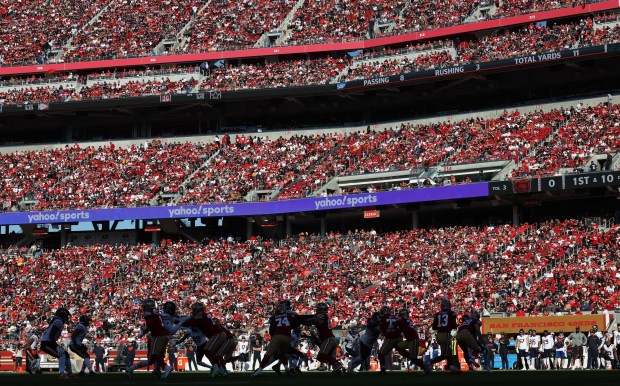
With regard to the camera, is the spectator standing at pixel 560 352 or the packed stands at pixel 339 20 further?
the packed stands at pixel 339 20

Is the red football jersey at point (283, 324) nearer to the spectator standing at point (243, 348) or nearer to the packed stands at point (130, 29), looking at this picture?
the spectator standing at point (243, 348)

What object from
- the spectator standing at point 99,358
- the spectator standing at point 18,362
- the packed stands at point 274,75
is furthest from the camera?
the packed stands at point 274,75

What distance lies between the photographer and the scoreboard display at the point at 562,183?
48.8 metres

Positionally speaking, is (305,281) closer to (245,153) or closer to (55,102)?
(245,153)

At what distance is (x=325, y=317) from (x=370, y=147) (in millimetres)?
33247

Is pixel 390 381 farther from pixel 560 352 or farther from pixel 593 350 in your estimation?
pixel 560 352

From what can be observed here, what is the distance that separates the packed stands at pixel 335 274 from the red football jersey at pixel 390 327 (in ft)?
55.4

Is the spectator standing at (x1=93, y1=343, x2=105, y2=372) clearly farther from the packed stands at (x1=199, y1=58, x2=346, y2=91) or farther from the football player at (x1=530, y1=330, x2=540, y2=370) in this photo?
the packed stands at (x1=199, y1=58, x2=346, y2=91)

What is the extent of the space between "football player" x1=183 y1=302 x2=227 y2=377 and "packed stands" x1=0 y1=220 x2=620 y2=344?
19806mm

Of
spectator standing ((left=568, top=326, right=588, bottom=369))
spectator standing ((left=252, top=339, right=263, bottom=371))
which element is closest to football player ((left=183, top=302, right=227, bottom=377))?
spectator standing ((left=252, top=339, right=263, bottom=371))

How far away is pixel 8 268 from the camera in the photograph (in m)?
61.6

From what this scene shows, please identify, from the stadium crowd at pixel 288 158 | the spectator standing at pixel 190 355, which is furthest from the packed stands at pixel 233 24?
the spectator standing at pixel 190 355

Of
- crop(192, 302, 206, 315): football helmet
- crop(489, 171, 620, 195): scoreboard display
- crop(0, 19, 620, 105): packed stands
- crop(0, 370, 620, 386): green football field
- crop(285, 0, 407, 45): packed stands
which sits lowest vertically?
crop(0, 370, 620, 386): green football field

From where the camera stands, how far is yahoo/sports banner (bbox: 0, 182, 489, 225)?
53469 mm
